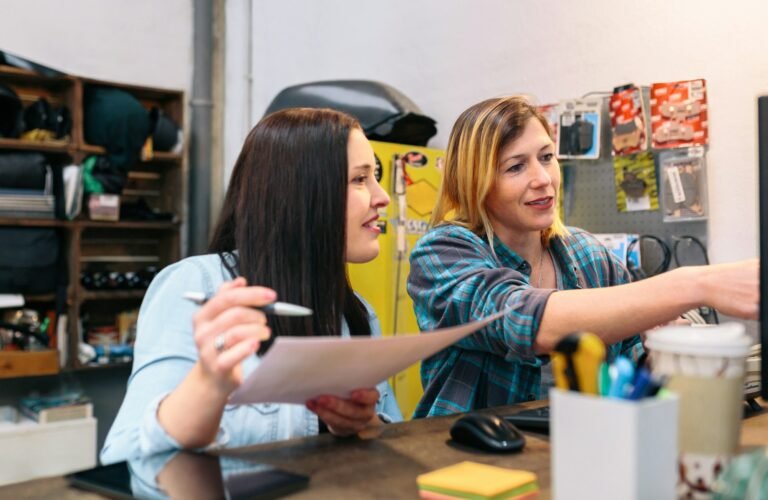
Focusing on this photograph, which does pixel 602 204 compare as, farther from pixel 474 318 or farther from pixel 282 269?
pixel 282 269

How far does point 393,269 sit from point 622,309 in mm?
1895

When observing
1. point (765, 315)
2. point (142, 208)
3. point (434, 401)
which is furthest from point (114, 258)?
point (765, 315)

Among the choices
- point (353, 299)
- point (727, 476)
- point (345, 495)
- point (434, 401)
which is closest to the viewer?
point (727, 476)

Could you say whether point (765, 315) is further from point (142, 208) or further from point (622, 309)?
point (142, 208)

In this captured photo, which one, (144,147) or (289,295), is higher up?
(144,147)

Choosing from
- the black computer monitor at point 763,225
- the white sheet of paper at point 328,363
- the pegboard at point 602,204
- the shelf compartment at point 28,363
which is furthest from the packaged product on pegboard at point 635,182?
the shelf compartment at point 28,363

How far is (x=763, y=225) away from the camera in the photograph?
0.86 meters

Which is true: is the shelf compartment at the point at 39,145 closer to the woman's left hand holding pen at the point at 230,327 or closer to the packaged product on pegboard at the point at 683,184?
the packaged product on pegboard at the point at 683,184

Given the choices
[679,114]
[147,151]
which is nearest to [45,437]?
[147,151]

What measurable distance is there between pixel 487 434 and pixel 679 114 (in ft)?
6.38

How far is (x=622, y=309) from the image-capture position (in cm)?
124

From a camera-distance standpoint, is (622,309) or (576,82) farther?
(576,82)

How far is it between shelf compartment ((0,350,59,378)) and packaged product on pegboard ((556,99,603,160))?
2.61m

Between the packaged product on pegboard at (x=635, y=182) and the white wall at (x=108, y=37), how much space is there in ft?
9.84
